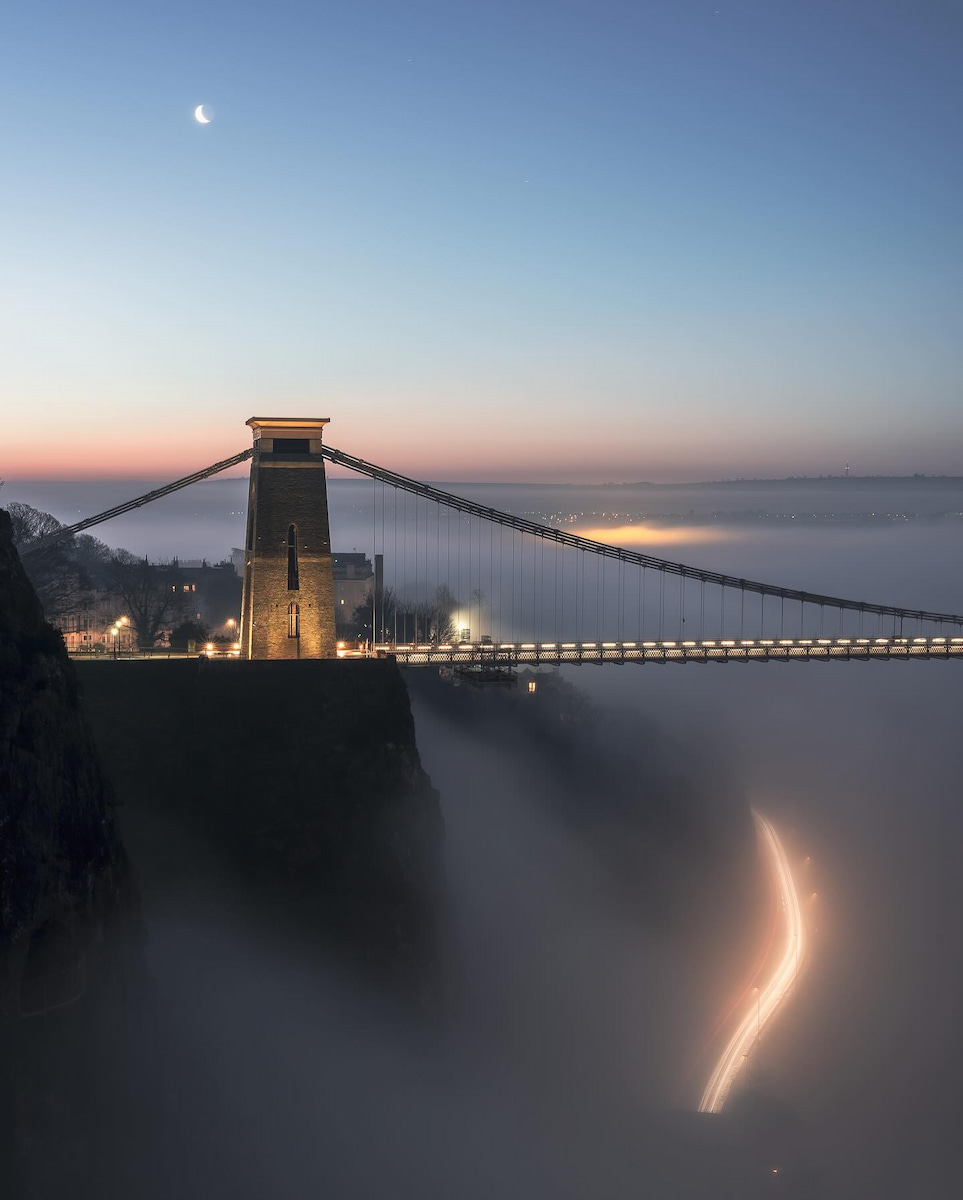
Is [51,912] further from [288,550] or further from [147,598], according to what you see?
[147,598]

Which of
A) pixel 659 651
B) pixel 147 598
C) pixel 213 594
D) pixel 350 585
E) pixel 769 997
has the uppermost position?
pixel 147 598

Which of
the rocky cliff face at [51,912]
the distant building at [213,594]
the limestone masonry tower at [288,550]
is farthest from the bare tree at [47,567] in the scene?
the rocky cliff face at [51,912]

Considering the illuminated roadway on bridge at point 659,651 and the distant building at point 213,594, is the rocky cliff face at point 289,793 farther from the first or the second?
the distant building at point 213,594

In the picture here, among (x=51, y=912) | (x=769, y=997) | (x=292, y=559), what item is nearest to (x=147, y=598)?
(x=292, y=559)

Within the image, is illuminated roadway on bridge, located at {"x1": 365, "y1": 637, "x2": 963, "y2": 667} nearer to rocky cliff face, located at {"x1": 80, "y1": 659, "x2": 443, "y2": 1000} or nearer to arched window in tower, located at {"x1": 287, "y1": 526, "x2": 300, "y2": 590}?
arched window in tower, located at {"x1": 287, "y1": 526, "x2": 300, "y2": 590}

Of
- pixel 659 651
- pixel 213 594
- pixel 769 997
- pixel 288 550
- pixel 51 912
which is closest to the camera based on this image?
pixel 51 912

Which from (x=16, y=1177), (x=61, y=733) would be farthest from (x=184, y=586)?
(x=16, y=1177)

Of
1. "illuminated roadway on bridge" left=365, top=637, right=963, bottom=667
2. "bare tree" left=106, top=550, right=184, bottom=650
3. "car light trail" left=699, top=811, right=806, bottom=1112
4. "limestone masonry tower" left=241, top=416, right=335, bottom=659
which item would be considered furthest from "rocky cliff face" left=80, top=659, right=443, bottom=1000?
"bare tree" left=106, top=550, right=184, bottom=650
